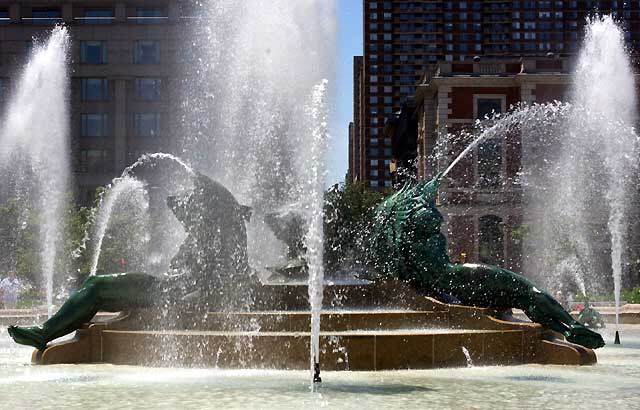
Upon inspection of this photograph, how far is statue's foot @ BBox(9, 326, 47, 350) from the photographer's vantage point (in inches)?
479

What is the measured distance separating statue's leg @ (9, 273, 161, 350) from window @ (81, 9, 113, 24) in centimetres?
5759

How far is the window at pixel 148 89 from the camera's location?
6625 centimetres

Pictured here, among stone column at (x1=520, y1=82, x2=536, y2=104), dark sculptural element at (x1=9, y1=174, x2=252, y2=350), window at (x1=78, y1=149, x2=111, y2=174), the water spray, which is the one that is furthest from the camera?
window at (x1=78, y1=149, x2=111, y2=174)

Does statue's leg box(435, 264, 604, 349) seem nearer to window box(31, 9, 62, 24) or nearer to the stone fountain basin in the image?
the stone fountain basin

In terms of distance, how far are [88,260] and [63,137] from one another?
23591 mm

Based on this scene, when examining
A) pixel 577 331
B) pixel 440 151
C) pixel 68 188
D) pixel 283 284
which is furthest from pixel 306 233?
pixel 68 188

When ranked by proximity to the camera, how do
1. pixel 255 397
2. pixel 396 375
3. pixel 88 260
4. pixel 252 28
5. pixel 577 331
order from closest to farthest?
pixel 255 397
pixel 396 375
pixel 577 331
pixel 252 28
pixel 88 260

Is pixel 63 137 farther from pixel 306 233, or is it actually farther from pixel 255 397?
pixel 255 397

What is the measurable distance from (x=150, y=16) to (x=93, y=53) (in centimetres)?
465

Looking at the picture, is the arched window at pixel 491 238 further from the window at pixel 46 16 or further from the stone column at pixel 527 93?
the window at pixel 46 16

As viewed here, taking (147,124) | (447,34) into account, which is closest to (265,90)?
(147,124)

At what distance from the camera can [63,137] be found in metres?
64.9

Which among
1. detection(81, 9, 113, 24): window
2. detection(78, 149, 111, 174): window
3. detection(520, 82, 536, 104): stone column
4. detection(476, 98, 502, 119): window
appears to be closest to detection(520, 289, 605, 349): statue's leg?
detection(520, 82, 536, 104): stone column

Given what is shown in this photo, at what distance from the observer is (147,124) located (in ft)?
216
